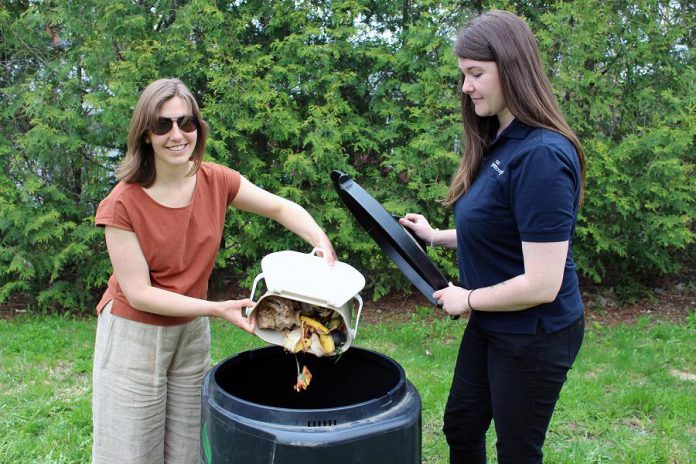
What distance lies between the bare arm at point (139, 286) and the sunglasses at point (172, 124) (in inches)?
13.5

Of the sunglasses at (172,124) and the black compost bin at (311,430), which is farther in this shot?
the sunglasses at (172,124)

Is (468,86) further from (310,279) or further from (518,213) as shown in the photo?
(310,279)

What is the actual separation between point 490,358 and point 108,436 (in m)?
1.31

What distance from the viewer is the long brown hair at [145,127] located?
6.51 feet

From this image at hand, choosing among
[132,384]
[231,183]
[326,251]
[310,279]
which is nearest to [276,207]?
[231,183]

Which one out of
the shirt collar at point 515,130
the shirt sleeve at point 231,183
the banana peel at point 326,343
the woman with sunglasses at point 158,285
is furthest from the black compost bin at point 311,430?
the shirt collar at point 515,130

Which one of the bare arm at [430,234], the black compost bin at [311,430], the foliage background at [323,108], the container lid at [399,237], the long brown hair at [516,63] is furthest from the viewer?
the foliage background at [323,108]

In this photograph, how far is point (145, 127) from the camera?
6.53 ft

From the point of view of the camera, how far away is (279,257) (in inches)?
74.4

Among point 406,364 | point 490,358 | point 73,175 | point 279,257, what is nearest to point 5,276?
point 73,175

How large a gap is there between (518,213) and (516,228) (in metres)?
0.10

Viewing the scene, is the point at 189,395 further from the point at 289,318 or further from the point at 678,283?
the point at 678,283

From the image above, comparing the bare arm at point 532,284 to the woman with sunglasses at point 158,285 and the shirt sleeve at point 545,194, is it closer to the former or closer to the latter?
the shirt sleeve at point 545,194

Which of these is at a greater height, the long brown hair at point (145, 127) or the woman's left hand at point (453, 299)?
the long brown hair at point (145, 127)
